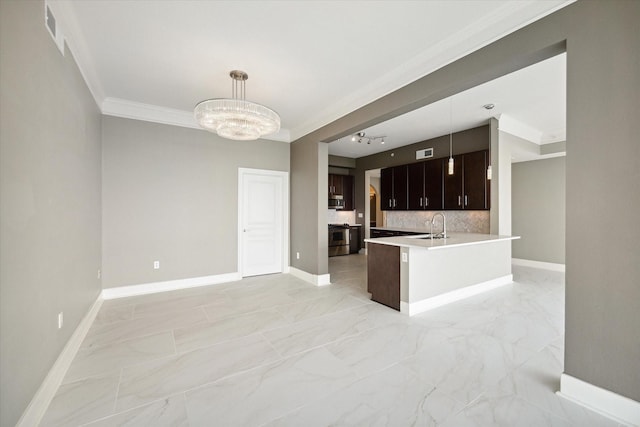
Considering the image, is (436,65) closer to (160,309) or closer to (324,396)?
(324,396)

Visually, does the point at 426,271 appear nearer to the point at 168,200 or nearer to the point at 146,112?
the point at 168,200

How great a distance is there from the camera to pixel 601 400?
1.73 m

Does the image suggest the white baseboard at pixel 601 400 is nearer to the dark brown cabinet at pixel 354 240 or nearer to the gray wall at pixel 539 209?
the gray wall at pixel 539 209

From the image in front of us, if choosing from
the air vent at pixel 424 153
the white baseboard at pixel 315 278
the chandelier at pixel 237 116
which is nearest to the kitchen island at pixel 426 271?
the white baseboard at pixel 315 278

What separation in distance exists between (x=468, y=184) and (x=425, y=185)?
3.26ft

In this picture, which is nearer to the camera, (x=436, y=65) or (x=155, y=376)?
(x=155, y=376)

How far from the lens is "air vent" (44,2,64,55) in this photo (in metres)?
1.95

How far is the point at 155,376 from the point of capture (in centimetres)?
216

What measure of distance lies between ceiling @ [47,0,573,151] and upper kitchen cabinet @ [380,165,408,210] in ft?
9.48

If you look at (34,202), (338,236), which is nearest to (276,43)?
(34,202)

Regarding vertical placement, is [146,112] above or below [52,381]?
above

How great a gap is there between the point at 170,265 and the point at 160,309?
3.44 ft

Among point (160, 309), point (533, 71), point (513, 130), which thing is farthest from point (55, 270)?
point (513, 130)

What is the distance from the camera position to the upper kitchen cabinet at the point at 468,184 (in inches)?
204
